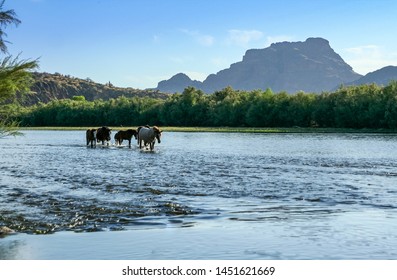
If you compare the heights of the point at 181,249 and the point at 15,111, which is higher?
the point at 15,111

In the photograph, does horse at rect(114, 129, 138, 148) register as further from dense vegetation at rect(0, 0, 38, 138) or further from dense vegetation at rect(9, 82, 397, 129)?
dense vegetation at rect(9, 82, 397, 129)

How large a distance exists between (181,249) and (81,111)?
16841 cm

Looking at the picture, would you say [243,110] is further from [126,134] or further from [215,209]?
[215,209]

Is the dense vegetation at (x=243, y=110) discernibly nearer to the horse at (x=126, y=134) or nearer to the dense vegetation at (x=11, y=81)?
the horse at (x=126, y=134)

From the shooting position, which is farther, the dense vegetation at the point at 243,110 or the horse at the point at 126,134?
the dense vegetation at the point at 243,110

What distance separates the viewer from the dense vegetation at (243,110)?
380ft

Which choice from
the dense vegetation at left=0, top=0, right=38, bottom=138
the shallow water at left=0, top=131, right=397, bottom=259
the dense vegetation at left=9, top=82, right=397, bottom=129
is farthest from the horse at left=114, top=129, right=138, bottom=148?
the dense vegetation at left=9, top=82, right=397, bottom=129

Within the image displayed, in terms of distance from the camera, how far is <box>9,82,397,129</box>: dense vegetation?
380ft

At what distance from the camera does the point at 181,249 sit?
11.6 m

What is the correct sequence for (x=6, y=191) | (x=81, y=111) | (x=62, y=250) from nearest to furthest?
(x=62, y=250)
(x=6, y=191)
(x=81, y=111)

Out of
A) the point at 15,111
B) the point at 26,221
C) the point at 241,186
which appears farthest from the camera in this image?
the point at 241,186

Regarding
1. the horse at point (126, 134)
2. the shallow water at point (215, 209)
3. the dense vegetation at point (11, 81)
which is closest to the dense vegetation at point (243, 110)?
the horse at point (126, 134)
